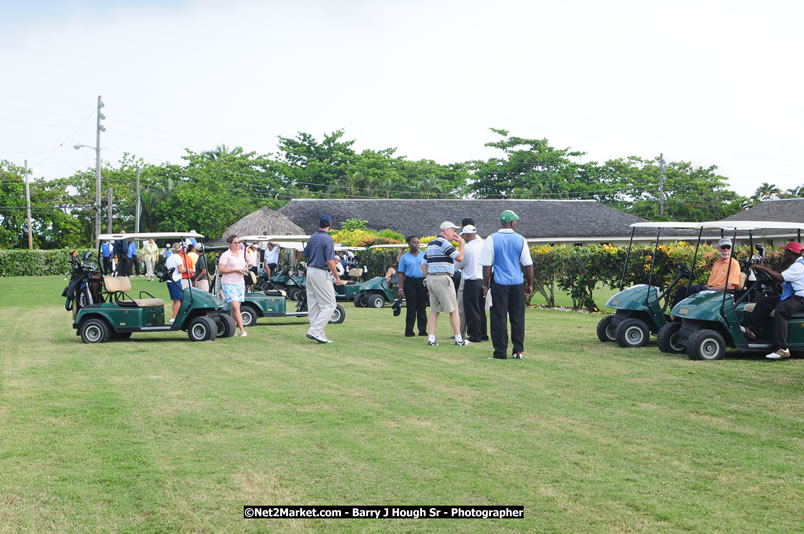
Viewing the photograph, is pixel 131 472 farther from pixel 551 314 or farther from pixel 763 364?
pixel 551 314

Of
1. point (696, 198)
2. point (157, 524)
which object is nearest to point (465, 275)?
point (157, 524)

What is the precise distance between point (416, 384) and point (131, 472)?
12.3ft

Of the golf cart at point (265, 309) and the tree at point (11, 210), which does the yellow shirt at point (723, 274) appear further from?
the tree at point (11, 210)

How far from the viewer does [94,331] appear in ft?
43.2

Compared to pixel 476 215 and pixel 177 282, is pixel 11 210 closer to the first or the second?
pixel 476 215

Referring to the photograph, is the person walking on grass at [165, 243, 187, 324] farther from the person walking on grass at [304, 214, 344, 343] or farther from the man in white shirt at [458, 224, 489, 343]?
the man in white shirt at [458, 224, 489, 343]

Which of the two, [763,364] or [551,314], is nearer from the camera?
[763,364]

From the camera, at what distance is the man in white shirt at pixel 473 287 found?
12266 millimetres

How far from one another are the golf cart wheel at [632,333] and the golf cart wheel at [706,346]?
4.54 feet

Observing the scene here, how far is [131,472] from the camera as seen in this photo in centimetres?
527

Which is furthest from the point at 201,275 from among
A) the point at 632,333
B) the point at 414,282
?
the point at 632,333

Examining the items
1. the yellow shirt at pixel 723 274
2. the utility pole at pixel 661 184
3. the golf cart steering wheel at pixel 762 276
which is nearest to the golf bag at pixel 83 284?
the yellow shirt at pixel 723 274

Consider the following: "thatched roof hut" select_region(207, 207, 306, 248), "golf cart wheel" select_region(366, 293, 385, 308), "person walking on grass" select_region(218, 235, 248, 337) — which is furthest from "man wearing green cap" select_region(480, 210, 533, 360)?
"thatched roof hut" select_region(207, 207, 306, 248)

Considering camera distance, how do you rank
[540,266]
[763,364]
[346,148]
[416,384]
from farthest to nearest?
[346,148], [540,266], [763,364], [416,384]
